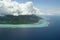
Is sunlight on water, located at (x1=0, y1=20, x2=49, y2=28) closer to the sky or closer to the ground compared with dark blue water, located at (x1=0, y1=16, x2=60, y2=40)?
closer to the sky

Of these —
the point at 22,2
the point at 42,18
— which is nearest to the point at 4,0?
the point at 22,2

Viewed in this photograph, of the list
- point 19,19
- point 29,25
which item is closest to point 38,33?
point 29,25

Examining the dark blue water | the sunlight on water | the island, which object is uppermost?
the island

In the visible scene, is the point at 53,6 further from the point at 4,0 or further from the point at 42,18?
the point at 4,0

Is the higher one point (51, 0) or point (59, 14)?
point (51, 0)

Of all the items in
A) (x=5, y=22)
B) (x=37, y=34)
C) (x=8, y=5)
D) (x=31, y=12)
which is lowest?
(x=37, y=34)
